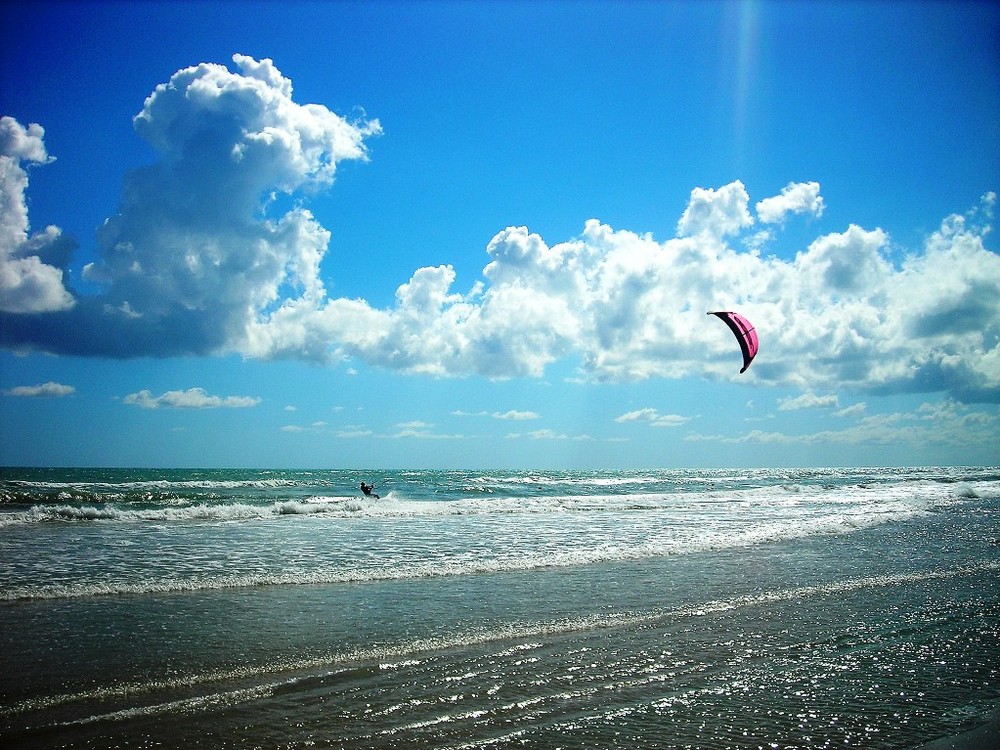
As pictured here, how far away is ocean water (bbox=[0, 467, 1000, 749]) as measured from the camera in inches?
219

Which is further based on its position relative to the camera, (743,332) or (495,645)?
(743,332)

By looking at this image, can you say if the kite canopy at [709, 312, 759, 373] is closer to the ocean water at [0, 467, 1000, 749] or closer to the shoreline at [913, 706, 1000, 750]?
the ocean water at [0, 467, 1000, 749]

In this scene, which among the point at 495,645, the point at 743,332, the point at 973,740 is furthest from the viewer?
the point at 743,332

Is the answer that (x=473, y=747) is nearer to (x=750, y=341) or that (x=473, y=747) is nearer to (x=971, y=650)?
(x=971, y=650)

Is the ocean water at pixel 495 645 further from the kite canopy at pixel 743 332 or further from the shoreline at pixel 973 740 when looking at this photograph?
the kite canopy at pixel 743 332

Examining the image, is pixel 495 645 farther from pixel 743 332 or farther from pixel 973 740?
pixel 743 332

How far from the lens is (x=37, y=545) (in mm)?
17234

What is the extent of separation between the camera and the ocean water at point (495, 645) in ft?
18.3

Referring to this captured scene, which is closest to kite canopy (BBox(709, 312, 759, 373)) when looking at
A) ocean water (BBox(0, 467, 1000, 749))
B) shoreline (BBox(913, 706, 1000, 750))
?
ocean water (BBox(0, 467, 1000, 749))

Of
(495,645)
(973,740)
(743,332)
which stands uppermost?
(743,332)

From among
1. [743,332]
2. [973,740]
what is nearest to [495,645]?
[973,740]

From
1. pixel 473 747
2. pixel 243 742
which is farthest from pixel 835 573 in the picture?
pixel 243 742

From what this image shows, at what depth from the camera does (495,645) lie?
7.91 metres

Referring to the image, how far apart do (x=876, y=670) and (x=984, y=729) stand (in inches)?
60.8
